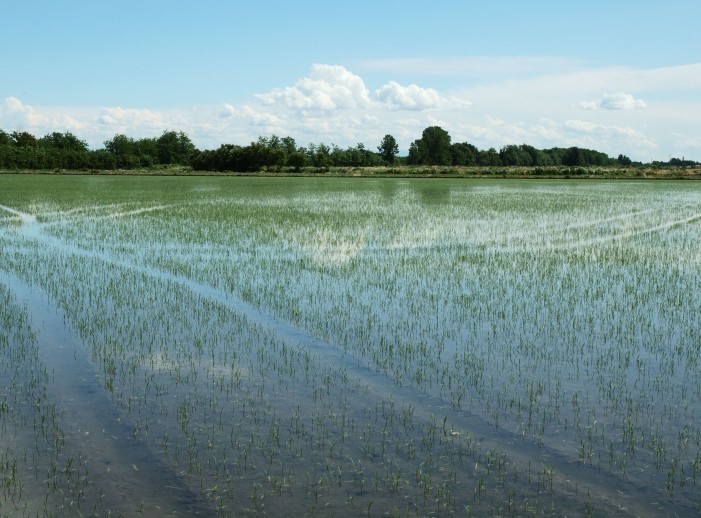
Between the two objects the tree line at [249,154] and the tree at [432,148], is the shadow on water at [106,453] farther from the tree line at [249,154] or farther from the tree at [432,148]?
the tree at [432,148]

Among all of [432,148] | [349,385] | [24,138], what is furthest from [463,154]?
[349,385]

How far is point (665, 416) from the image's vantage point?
7.09 meters

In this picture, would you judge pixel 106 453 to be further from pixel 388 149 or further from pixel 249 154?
pixel 388 149

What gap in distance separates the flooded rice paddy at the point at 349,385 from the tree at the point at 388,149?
423 feet

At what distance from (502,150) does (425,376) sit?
17122 centimetres

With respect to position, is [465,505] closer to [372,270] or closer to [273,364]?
[273,364]

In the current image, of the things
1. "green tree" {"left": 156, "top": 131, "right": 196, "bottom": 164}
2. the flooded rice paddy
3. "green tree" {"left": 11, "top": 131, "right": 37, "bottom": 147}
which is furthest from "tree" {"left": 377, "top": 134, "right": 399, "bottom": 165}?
the flooded rice paddy

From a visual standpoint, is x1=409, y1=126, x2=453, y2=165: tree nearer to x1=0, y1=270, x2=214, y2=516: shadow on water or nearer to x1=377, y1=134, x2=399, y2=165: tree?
x1=377, y1=134, x2=399, y2=165: tree

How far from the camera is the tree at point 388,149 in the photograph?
14462 centimetres

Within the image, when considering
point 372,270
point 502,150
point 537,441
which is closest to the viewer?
point 537,441

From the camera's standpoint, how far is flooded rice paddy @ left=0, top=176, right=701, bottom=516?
5527 millimetres

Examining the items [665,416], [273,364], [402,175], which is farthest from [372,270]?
[402,175]

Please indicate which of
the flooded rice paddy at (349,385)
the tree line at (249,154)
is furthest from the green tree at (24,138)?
the flooded rice paddy at (349,385)

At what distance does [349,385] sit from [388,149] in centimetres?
14072
